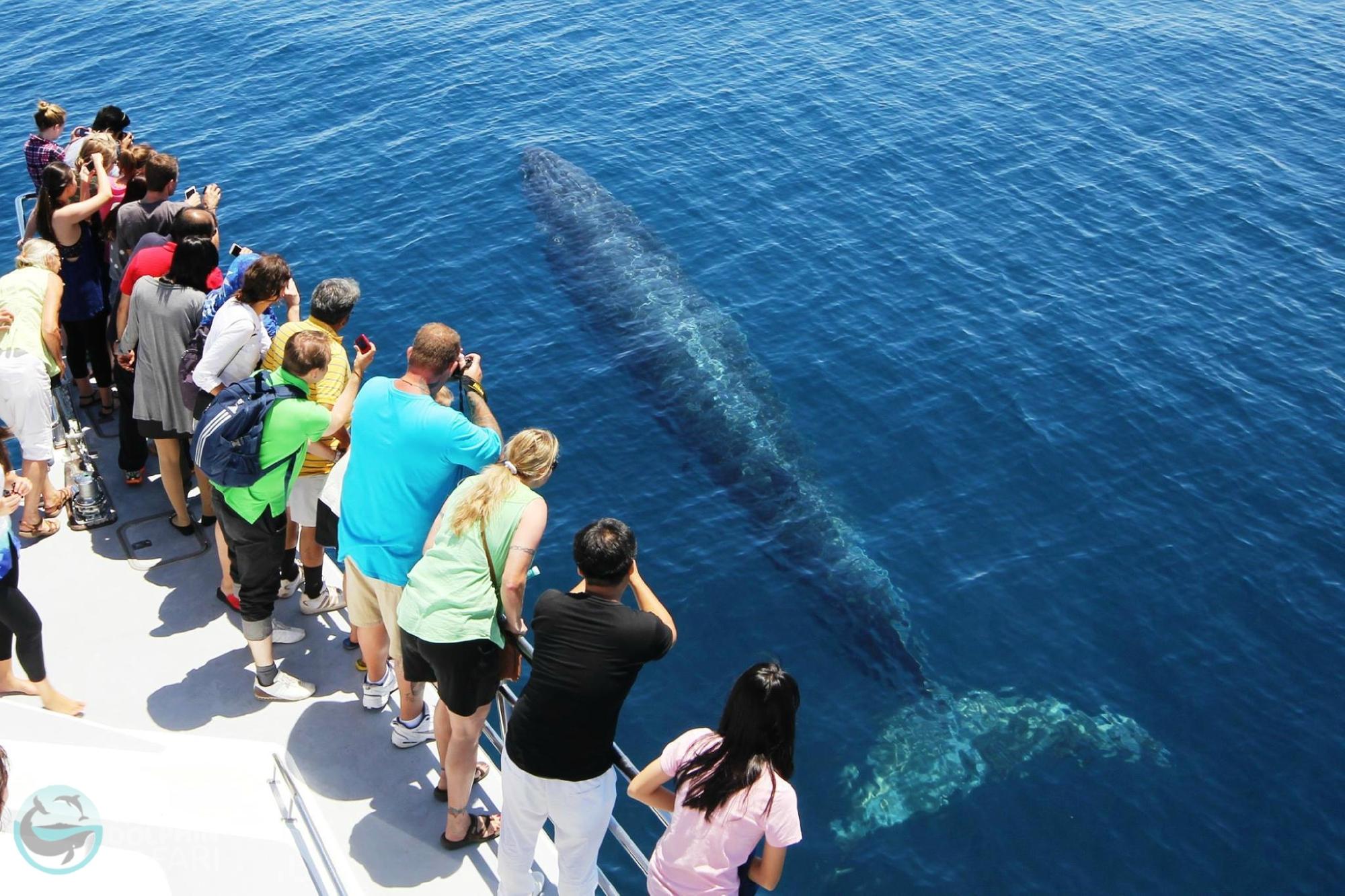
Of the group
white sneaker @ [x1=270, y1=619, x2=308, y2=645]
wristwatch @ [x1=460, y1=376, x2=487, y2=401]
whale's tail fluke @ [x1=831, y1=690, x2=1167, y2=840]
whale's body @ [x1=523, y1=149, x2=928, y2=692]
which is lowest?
whale's tail fluke @ [x1=831, y1=690, x2=1167, y2=840]

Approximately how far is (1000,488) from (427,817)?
11.9m

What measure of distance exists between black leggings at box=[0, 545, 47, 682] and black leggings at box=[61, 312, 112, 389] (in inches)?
167

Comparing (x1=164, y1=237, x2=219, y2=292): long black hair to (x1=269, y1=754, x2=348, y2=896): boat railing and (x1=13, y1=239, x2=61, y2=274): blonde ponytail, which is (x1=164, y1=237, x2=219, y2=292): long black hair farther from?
(x1=269, y1=754, x2=348, y2=896): boat railing

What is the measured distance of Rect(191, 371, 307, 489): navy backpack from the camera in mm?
7363

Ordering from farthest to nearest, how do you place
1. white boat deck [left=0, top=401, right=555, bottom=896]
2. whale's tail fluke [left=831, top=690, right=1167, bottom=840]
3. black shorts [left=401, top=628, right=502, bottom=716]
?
1. whale's tail fluke [left=831, top=690, right=1167, bottom=840]
2. black shorts [left=401, top=628, right=502, bottom=716]
3. white boat deck [left=0, top=401, right=555, bottom=896]

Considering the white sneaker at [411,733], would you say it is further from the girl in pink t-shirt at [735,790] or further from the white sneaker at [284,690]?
the girl in pink t-shirt at [735,790]

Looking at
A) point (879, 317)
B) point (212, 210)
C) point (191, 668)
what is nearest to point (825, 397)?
point (879, 317)

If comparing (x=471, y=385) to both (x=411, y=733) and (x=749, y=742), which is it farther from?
(x=749, y=742)

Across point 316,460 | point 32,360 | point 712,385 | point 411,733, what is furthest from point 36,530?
point 712,385

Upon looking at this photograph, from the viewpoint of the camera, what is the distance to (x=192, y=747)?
5.45 m

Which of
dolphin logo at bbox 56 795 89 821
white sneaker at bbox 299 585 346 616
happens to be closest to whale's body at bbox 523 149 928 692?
white sneaker at bbox 299 585 346 616

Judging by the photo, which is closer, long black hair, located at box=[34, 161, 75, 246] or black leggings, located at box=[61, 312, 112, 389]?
long black hair, located at box=[34, 161, 75, 246]

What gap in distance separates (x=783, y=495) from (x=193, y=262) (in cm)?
988

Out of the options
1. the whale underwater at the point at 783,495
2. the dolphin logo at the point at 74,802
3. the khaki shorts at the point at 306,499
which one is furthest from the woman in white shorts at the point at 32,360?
the whale underwater at the point at 783,495
